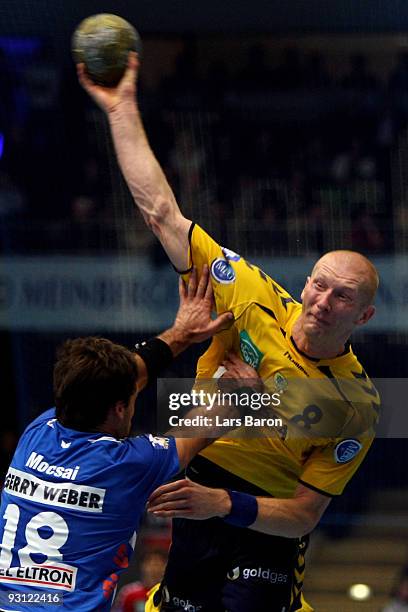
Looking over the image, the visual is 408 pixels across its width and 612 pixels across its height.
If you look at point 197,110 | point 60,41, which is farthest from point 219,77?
point 60,41

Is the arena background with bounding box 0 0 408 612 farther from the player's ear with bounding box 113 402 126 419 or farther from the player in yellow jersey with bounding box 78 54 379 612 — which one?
the player's ear with bounding box 113 402 126 419

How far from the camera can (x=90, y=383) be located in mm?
4180

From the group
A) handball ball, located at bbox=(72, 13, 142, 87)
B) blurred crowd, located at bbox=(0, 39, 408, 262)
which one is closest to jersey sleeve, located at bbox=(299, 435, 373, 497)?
handball ball, located at bbox=(72, 13, 142, 87)

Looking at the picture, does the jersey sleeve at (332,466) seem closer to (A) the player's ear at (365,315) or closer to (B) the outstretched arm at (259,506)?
(B) the outstretched arm at (259,506)

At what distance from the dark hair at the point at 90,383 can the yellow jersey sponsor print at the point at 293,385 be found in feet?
2.65

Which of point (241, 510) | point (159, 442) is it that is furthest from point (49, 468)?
point (241, 510)

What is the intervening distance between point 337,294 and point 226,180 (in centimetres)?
448

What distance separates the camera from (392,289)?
850 cm

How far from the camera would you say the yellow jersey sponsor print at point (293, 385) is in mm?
4980

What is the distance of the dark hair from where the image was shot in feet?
13.8

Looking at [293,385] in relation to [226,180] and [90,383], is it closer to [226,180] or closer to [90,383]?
[90,383]

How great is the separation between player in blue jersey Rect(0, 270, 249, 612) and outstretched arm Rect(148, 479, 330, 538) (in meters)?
0.09

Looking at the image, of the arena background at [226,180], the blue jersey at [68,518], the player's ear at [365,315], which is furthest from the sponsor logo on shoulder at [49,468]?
the arena background at [226,180]

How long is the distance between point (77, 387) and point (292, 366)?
111 centimetres
